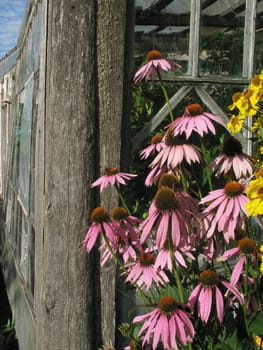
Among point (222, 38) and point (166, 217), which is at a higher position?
point (222, 38)

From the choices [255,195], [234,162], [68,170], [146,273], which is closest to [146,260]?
[146,273]

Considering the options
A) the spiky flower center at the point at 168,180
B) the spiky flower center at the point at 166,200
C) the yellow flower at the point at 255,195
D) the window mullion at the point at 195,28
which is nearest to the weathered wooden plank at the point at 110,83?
the window mullion at the point at 195,28

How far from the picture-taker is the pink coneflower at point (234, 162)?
5.16ft

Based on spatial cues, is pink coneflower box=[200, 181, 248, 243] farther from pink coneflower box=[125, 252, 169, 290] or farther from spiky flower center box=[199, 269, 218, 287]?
pink coneflower box=[125, 252, 169, 290]

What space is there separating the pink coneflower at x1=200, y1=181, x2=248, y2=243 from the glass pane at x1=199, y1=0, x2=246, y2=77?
1124 mm

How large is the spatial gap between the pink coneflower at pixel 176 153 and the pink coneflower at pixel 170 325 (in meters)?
0.37

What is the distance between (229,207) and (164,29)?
4.05 ft

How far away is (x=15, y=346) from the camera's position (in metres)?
4.28

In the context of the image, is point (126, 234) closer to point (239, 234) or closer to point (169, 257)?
point (169, 257)

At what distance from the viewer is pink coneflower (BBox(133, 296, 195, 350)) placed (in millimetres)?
1372

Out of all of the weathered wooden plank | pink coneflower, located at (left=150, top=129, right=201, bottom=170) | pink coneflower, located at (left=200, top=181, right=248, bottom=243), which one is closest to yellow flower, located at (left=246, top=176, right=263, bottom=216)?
pink coneflower, located at (left=200, top=181, right=248, bottom=243)

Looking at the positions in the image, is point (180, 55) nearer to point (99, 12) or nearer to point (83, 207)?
point (99, 12)

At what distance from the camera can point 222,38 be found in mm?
2502

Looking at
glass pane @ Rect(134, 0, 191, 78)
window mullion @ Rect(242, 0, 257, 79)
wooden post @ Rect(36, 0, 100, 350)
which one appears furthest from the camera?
window mullion @ Rect(242, 0, 257, 79)
